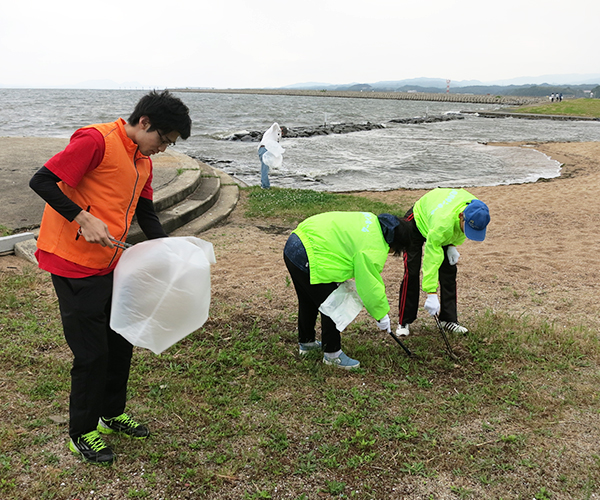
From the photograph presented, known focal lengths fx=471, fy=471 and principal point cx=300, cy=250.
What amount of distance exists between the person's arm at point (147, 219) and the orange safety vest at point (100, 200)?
12.2 inches

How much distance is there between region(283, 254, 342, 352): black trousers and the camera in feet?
10.7

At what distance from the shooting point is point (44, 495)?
7.23ft

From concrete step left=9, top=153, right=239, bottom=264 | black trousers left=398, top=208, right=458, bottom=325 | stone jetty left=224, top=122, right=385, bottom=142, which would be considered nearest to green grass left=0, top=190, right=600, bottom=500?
black trousers left=398, top=208, right=458, bottom=325

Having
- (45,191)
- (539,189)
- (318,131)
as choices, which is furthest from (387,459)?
(318,131)

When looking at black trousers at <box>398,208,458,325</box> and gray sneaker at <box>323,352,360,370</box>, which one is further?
black trousers at <box>398,208,458,325</box>

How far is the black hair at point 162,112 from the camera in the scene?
2105 mm

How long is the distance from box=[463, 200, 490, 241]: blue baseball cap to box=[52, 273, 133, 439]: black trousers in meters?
2.60

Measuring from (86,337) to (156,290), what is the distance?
0.37 metres

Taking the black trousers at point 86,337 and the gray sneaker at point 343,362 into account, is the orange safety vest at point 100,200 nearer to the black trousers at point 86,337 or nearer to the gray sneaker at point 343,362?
the black trousers at point 86,337

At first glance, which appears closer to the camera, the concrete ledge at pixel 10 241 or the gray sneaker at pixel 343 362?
the gray sneaker at pixel 343 362

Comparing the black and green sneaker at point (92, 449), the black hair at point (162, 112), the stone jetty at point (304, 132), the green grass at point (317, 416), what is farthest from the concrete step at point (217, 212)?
the stone jetty at point (304, 132)

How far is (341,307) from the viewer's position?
3.21m

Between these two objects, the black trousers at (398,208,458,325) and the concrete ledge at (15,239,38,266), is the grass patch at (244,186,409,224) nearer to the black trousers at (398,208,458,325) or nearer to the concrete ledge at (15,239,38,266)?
the concrete ledge at (15,239,38,266)

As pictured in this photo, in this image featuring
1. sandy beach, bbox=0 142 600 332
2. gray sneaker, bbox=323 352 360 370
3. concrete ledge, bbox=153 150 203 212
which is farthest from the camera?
concrete ledge, bbox=153 150 203 212
